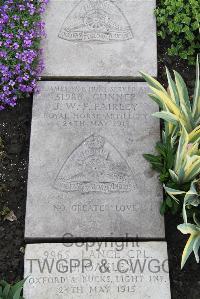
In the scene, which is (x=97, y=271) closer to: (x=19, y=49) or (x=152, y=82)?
(x=152, y=82)

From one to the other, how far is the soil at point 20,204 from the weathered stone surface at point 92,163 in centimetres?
14

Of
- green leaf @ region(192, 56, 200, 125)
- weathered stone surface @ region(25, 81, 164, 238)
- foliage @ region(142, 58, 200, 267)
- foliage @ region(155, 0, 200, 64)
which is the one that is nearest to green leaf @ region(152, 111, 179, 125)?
foliage @ region(142, 58, 200, 267)

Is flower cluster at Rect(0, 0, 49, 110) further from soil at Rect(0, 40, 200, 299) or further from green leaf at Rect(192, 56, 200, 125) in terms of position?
green leaf at Rect(192, 56, 200, 125)

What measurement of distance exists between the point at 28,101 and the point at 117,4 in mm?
964

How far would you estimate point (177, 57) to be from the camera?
349 cm

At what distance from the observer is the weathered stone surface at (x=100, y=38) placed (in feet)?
10.8

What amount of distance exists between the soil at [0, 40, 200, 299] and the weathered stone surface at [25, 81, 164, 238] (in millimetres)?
140

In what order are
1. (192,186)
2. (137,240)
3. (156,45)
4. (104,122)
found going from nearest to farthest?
(192,186) → (137,240) → (104,122) → (156,45)

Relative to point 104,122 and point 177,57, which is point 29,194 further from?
point 177,57


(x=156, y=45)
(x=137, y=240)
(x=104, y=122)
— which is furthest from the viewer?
(x=156, y=45)

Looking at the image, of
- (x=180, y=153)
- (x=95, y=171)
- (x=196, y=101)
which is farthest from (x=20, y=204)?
(x=196, y=101)

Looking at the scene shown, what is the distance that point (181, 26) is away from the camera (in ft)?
11.4

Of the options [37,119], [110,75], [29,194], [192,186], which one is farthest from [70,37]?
[192,186]

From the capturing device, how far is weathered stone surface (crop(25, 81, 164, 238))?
285cm
